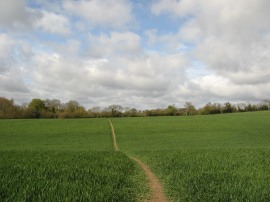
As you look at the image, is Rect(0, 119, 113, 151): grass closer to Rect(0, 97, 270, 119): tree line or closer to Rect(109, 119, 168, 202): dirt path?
Rect(109, 119, 168, 202): dirt path

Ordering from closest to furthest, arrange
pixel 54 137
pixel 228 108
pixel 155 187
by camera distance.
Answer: pixel 155 187, pixel 54 137, pixel 228 108

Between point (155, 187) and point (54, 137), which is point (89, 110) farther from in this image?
point (155, 187)

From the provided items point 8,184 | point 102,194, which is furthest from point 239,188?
point 8,184

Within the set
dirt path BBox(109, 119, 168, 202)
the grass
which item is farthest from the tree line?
dirt path BBox(109, 119, 168, 202)

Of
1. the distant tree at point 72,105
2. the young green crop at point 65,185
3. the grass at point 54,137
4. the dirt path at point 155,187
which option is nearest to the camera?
the young green crop at point 65,185

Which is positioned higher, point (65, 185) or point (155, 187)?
point (65, 185)

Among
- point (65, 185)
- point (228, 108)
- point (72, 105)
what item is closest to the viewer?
point (65, 185)

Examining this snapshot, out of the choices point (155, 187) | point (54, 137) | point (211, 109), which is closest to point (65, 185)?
point (155, 187)

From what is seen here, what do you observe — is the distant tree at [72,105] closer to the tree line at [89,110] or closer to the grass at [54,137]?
the tree line at [89,110]

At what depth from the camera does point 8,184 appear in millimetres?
13289

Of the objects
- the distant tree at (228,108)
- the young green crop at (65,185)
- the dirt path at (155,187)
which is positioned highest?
the distant tree at (228,108)

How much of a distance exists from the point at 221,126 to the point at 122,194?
61786 millimetres

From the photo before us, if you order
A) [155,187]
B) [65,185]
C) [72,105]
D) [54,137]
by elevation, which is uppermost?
[72,105]

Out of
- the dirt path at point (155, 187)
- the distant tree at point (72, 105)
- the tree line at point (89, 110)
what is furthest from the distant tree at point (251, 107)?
the dirt path at point (155, 187)
